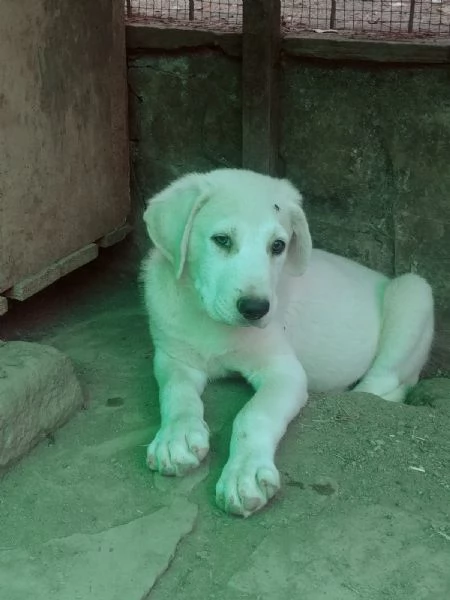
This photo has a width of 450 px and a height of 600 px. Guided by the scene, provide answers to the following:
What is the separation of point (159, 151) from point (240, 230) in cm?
259

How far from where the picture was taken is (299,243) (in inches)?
168

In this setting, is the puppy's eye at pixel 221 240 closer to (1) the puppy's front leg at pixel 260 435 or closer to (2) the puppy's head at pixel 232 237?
(2) the puppy's head at pixel 232 237

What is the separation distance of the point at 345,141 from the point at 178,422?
2.64 meters

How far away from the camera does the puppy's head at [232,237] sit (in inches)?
149

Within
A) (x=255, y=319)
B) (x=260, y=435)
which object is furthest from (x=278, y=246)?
(x=260, y=435)

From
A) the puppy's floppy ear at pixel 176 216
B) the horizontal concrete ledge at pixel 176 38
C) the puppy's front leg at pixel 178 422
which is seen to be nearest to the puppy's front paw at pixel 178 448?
the puppy's front leg at pixel 178 422

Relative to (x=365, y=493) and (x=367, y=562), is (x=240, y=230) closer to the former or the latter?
(x=365, y=493)

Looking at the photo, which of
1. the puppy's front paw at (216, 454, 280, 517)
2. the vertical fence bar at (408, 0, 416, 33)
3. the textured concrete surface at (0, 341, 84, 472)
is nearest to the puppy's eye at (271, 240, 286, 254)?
the puppy's front paw at (216, 454, 280, 517)

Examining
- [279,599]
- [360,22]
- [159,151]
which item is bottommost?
[279,599]

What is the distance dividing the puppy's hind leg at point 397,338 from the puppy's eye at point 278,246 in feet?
4.18

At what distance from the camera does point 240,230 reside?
3.87 meters

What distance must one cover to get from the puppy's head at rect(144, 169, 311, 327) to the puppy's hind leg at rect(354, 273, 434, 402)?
3.08 feet

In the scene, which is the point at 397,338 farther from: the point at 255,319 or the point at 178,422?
the point at 178,422

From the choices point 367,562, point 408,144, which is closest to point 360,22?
point 408,144
